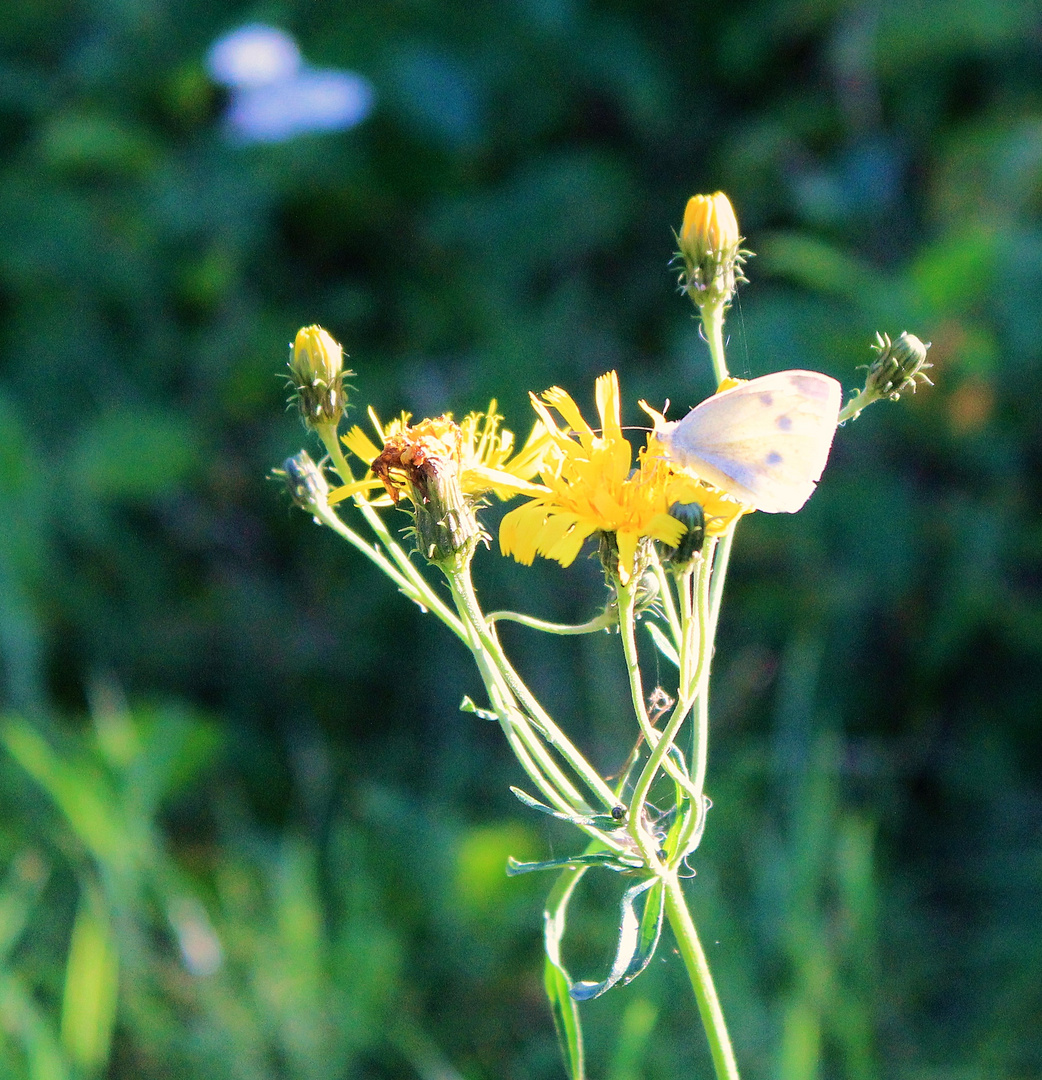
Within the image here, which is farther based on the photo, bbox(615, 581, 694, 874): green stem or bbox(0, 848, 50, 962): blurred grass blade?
bbox(0, 848, 50, 962): blurred grass blade

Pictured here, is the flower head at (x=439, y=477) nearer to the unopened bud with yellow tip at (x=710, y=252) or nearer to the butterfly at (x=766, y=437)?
the butterfly at (x=766, y=437)

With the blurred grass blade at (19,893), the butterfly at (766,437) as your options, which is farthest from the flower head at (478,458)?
the blurred grass blade at (19,893)

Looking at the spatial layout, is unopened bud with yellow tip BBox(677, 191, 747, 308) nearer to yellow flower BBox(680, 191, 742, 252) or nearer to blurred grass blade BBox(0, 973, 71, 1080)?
yellow flower BBox(680, 191, 742, 252)

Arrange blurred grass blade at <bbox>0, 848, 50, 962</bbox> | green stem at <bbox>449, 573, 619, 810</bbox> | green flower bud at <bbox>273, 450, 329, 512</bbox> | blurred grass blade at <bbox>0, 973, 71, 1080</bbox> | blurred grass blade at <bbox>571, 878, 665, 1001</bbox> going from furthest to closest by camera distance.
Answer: blurred grass blade at <bbox>0, 848, 50, 962</bbox>
blurred grass blade at <bbox>0, 973, 71, 1080</bbox>
green flower bud at <bbox>273, 450, 329, 512</bbox>
green stem at <bbox>449, 573, 619, 810</bbox>
blurred grass blade at <bbox>571, 878, 665, 1001</bbox>

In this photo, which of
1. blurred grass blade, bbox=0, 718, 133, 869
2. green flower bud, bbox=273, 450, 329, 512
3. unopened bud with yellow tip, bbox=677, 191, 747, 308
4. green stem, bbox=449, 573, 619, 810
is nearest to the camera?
green stem, bbox=449, 573, 619, 810

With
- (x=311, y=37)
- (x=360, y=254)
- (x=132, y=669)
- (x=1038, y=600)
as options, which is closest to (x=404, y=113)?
(x=311, y=37)

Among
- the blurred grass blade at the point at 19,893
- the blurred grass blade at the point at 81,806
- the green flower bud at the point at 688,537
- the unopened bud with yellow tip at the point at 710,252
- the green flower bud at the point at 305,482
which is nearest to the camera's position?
the green flower bud at the point at 688,537

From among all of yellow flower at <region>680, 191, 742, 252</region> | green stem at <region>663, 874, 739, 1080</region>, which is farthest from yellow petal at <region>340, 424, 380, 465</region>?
green stem at <region>663, 874, 739, 1080</region>

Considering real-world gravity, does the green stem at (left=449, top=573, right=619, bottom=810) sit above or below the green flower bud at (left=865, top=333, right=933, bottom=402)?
below
